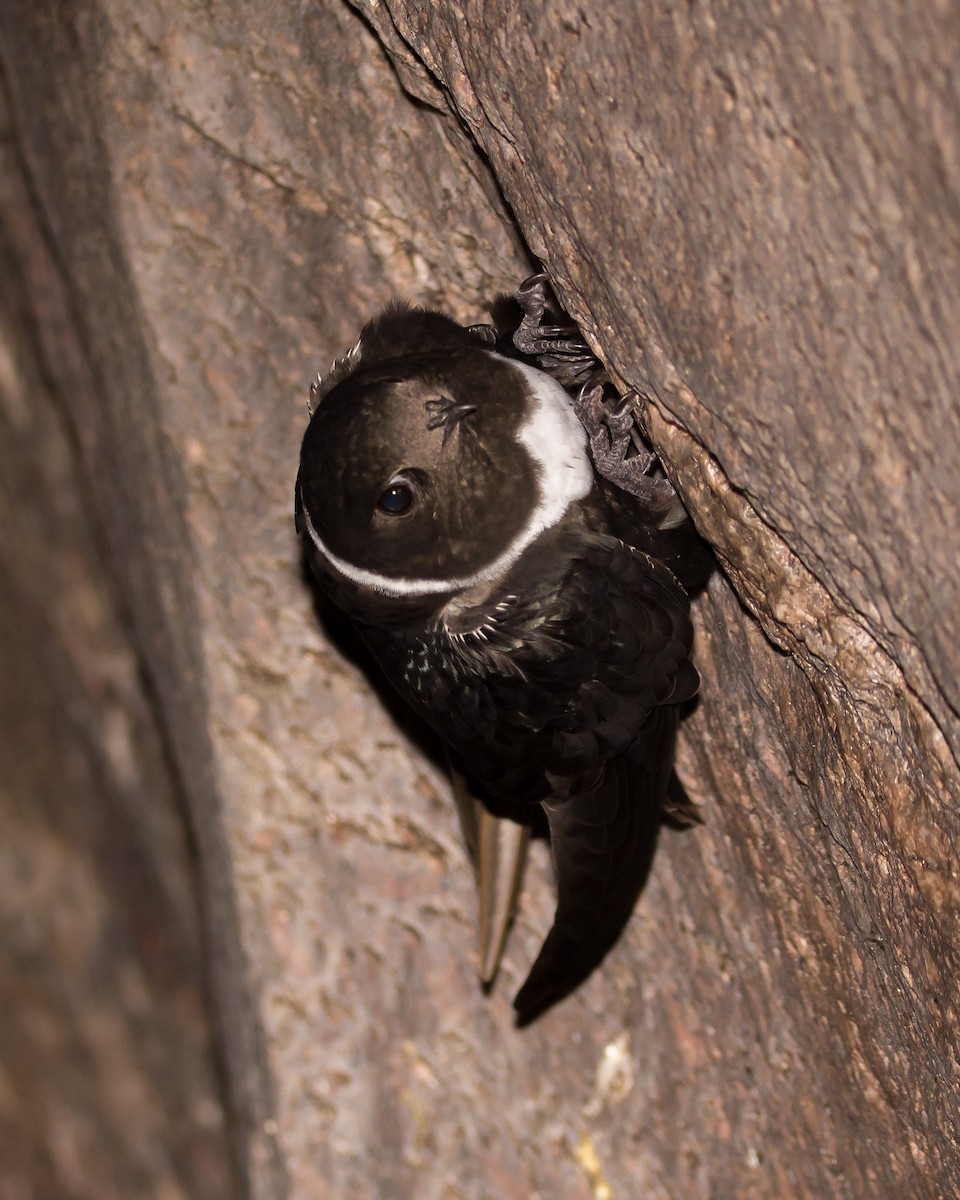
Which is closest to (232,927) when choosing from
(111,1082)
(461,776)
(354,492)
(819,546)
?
(461,776)

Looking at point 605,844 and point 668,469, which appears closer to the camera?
point 668,469

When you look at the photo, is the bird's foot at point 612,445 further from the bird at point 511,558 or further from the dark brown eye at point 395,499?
the dark brown eye at point 395,499

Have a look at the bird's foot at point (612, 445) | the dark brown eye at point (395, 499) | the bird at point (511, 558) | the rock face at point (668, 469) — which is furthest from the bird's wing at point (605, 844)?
the dark brown eye at point (395, 499)

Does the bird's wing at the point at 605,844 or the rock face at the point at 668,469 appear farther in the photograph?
the bird's wing at the point at 605,844

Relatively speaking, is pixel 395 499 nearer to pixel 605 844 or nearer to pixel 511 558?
pixel 511 558

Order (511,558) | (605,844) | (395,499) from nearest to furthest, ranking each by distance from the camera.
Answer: (395,499)
(511,558)
(605,844)

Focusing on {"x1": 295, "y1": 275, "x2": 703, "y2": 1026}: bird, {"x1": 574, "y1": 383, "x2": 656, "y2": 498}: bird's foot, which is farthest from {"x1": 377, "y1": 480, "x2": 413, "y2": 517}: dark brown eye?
{"x1": 574, "y1": 383, "x2": 656, "y2": 498}: bird's foot

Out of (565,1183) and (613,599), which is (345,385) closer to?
(613,599)

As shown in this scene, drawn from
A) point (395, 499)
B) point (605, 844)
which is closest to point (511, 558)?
point (395, 499)
